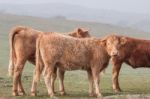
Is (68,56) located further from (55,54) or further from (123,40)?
(123,40)

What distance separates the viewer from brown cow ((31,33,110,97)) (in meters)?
15.8

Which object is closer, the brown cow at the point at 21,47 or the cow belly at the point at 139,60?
the brown cow at the point at 21,47

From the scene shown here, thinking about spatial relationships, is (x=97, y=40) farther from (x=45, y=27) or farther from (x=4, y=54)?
(x=45, y=27)

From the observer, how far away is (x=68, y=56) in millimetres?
15883

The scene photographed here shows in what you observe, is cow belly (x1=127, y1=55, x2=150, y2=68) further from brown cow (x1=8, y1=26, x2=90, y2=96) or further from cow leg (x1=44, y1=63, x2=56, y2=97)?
brown cow (x1=8, y1=26, x2=90, y2=96)

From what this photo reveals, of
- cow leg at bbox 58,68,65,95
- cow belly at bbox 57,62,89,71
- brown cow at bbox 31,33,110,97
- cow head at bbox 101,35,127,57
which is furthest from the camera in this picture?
cow leg at bbox 58,68,65,95

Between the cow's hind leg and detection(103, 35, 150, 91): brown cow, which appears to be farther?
detection(103, 35, 150, 91): brown cow

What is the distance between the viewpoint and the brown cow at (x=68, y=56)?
15750mm

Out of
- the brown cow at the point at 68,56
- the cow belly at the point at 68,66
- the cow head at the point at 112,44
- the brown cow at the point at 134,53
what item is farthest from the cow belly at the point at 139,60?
the cow belly at the point at 68,66

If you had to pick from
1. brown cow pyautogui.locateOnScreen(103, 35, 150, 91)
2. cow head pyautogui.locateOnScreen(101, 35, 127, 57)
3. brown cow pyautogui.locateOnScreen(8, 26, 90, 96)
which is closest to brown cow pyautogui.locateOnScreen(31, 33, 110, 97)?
cow head pyautogui.locateOnScreen(101, 35, 127, 57)

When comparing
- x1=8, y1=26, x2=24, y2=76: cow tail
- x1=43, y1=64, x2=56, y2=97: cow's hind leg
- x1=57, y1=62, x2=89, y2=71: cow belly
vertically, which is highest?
x1=8, y1=26, x2=24, y2=76: cow tail

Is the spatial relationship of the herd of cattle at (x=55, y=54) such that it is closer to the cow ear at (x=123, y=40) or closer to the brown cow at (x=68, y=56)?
the brown cow at (x=68, y=56)

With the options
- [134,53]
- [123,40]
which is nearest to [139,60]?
[134,53]

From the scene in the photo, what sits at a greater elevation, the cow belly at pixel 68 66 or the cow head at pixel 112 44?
the cow head at pixel 112 44
